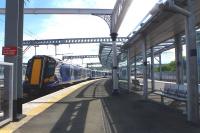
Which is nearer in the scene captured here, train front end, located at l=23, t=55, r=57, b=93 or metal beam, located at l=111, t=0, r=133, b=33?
metal beam, located at l=111, t=0, r=133, b=33

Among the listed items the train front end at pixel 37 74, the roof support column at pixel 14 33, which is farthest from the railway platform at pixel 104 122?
the train front end at pixel 37 74

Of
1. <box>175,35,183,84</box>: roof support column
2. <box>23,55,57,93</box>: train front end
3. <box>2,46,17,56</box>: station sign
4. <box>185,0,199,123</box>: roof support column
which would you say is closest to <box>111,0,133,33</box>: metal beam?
<box>175,35,183,84</box>: roof support column

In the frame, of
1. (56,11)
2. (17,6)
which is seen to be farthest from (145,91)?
(56,11)

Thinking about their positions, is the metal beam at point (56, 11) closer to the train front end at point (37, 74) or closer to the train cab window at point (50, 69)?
the train cab window at point (50, 69)

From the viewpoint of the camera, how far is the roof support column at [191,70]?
12.1m

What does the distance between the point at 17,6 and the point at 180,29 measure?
9.77m

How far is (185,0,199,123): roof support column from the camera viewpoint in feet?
39.7

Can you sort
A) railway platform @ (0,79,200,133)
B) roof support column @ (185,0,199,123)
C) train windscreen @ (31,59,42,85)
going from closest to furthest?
1. railway platform @ (0,79,200,133)
2. roof support column @ (185,0,199,123)
3. train windscreen @ (31,59,42,85)

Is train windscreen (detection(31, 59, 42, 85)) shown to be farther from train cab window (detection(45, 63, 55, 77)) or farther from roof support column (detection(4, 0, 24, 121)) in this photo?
roof support column (detection(4, 0, 24, 121))

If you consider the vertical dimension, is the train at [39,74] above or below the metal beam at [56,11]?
below

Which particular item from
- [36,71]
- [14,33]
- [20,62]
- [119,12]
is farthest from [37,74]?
[14,33]

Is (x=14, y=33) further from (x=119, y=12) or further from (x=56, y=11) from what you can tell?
(x=56, y=11)

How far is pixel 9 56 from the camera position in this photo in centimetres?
1294

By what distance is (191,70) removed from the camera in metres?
12.3
